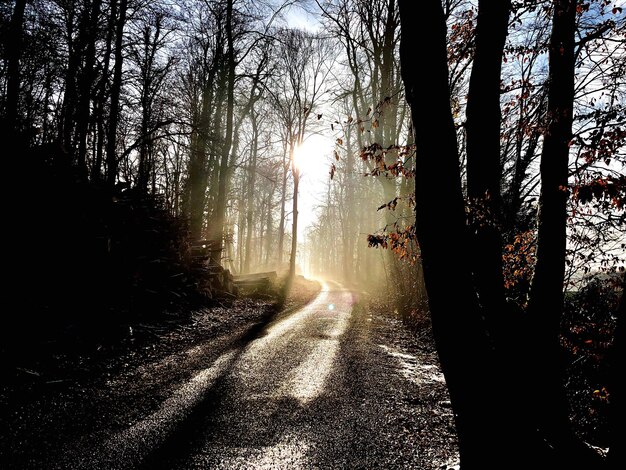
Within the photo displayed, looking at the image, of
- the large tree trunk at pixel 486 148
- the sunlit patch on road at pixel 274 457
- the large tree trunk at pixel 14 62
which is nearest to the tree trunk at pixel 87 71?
the large tree trunk at pixel 14 62

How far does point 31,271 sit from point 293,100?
18.9 meters

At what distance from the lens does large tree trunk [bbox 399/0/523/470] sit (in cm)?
240

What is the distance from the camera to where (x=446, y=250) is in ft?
8.13

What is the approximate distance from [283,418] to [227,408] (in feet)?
2.23

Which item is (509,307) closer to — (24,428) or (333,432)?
(333,432)

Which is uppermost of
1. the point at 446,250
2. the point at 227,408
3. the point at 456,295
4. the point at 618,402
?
the point at 446,250

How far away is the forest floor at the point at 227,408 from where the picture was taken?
2.97 m

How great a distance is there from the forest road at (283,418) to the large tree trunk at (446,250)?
957 millimetres

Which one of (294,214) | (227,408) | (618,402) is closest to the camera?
(618,402)

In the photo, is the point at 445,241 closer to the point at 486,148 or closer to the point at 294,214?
the point at 486,148

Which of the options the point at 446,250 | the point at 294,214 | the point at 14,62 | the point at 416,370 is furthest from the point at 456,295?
the point at 294,214

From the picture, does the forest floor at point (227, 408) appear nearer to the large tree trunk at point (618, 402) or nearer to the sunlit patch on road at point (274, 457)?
the sunlit patch on road at point (274, 457)

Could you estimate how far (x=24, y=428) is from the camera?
126 inches

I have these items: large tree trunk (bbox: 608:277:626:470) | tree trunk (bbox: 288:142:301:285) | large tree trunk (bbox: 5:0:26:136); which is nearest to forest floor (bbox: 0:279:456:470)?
large tree trunk (bbox: 608:277:626:470)
